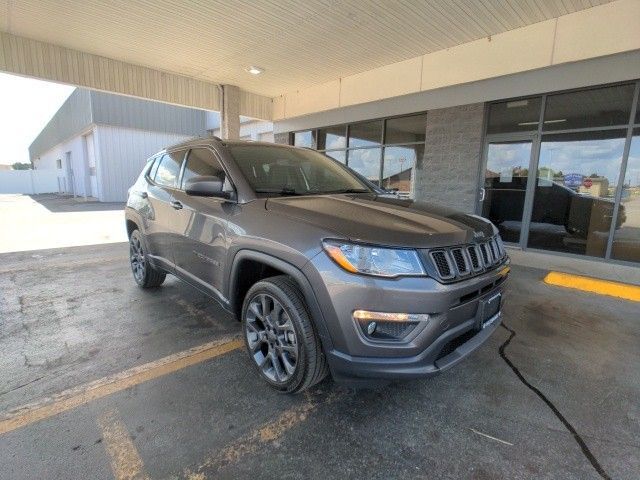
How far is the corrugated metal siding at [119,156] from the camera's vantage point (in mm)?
20500

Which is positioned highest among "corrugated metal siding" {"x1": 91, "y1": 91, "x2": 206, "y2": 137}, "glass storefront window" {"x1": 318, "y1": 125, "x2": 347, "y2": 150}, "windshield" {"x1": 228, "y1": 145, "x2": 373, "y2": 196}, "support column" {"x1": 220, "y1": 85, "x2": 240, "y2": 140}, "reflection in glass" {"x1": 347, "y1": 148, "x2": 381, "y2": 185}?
"corrugated metal siding" {"x1": 91, "y1": 91, "x2": 206, "y2": 137}

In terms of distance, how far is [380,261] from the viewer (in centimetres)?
192

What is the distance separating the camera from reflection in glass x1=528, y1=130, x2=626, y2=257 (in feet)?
20.1

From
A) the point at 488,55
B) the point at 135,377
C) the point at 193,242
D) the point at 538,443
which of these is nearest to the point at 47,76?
the point at 193,242

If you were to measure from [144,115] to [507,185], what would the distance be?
21.8m

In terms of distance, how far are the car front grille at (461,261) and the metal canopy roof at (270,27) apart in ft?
16.3

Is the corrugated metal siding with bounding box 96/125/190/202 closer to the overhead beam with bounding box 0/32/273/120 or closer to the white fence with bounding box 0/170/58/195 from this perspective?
the overhead beam with bounding box 0/32/273/120

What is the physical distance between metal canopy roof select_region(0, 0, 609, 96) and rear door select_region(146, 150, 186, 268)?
342cm

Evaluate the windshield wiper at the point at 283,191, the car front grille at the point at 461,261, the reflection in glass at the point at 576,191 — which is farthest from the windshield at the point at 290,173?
the reflection in glass at the point at 576,191

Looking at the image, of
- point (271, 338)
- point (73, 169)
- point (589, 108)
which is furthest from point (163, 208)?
point (73, 169)

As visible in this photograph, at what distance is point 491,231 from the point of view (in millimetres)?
2613

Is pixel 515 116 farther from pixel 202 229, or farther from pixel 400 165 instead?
pixel 202 229

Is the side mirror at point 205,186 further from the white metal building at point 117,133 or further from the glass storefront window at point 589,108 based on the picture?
the white metal building at point 117,133

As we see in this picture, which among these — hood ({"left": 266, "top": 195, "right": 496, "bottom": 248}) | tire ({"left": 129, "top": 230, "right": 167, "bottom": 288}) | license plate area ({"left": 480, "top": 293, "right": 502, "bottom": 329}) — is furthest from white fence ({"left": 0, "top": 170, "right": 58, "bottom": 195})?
license plate area ({"left": 480, "top": 293, "right": 502, "bottom": 329})
